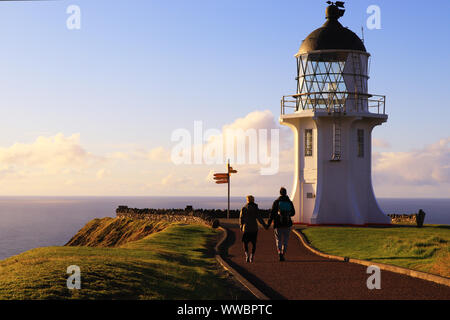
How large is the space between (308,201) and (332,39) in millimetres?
10141

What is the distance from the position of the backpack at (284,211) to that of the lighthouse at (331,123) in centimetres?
1716

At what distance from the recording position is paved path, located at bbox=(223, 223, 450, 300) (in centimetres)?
1307

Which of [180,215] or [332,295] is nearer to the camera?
[332,295]

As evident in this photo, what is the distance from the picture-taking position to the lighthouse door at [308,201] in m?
36.9

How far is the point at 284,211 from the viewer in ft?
62.8

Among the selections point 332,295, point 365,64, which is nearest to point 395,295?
point 332,295

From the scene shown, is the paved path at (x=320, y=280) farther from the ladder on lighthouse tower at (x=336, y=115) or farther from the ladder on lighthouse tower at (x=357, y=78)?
the ladder on lighthouse tower at (x=357, y=78)

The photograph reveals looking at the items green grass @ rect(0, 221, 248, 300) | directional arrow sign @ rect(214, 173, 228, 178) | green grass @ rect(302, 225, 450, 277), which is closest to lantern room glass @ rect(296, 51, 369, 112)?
directional arrow sign @ rect(214, 173, 228, 178)

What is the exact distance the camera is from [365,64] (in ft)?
124

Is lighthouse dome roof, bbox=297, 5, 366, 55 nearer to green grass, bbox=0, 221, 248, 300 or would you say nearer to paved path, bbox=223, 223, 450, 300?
paved path, bbox=223, 223, 450, 300

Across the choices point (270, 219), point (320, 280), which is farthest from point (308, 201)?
point (320, 280)

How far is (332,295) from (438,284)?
3.29 meters
